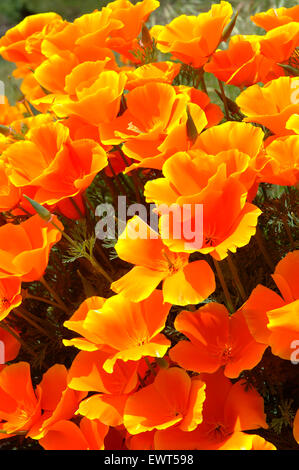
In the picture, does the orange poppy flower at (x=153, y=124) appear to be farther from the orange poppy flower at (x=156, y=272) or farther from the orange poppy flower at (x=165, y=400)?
the orange poppy flower at (x=165, y=400)

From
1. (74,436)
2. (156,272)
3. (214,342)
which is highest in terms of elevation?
(156,272)

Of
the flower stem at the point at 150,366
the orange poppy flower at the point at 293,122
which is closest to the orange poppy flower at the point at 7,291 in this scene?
the flower stem at the point at 150,366

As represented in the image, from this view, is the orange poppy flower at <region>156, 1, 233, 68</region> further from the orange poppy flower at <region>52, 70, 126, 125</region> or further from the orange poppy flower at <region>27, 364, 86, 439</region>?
the orange poppy flower at <region>27, 364, 86, 439</region>

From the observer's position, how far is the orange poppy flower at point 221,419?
2.80 ft

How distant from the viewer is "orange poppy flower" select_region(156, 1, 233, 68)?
110 centimetres

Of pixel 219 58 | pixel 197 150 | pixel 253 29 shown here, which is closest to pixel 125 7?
pixel 219 58

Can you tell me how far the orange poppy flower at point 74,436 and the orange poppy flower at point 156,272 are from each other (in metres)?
0.21

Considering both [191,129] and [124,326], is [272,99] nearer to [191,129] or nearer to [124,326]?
[191,129]

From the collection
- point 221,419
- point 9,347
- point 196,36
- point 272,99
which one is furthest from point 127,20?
point 221,419

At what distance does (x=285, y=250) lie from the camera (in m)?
1.07

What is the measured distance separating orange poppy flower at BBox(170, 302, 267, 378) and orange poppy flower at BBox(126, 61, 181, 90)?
418 millimetres

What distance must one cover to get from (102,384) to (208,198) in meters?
0.31

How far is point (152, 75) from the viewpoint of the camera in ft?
3.64
